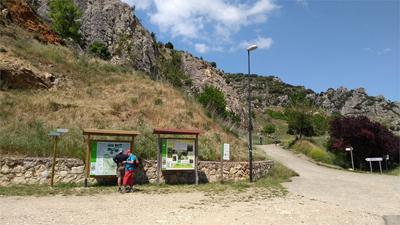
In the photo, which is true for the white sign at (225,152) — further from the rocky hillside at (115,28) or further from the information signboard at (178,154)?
the rocky hillside at (115,28)

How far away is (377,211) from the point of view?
6.95 metres

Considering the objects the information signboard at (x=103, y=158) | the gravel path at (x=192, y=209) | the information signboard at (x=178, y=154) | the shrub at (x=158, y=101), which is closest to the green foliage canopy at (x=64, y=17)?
the shrub at (x=158, y=101)

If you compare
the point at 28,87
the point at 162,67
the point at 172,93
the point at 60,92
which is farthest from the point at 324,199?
the point at 162,67

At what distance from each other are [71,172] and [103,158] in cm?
138

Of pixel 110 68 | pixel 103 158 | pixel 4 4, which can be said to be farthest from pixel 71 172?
pixel 4 4

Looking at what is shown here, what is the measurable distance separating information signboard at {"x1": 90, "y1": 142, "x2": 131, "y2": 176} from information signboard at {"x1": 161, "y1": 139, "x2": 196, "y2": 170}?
198 cm

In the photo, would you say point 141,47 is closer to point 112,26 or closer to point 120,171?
point 112,26

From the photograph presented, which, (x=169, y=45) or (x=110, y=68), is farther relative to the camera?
(x=169, y=45)

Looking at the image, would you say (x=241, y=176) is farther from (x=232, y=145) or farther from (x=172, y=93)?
(x=172, y=93)

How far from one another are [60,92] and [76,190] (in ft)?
33.7

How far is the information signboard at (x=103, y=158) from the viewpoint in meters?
9.60

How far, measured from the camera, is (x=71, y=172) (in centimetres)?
977

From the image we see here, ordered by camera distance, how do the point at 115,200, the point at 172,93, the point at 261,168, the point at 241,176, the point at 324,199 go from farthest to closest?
the point at 172,93 < the point at 261,168 < the point at 241,176 < the point at 324,199 < the point at 115,200

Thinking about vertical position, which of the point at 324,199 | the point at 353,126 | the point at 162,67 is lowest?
the point at 324,199
